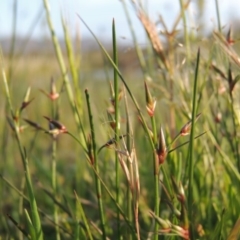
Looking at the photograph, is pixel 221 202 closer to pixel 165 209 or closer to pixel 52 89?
pixel 165 209

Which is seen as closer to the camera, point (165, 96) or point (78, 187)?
point (165, 96)

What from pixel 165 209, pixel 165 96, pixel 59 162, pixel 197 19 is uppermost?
pixel 197 19

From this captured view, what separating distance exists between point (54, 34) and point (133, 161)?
423 mm

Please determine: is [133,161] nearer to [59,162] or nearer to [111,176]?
[111,176]

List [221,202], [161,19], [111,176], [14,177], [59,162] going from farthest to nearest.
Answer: [59,162], [14,177], [111,176], [221,202], [161,19]

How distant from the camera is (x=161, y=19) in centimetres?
86

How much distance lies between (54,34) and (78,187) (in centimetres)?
49

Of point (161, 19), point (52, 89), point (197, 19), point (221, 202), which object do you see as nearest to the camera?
point (52, 89)

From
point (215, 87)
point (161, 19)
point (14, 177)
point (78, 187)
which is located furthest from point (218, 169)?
point (14, 177)

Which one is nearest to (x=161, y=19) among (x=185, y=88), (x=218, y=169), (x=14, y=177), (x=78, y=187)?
(x=185, y=88)

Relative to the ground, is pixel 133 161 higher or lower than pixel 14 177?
higher

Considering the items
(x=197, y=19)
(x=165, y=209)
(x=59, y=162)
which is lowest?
(x=59, y=162)

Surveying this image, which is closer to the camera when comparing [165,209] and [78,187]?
[165,209]

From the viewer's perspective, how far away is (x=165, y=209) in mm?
1010
